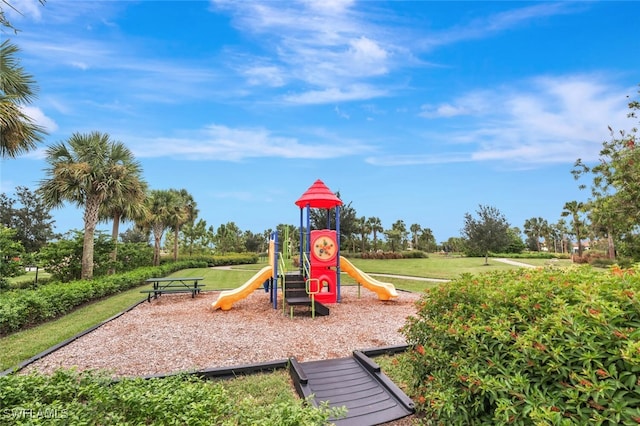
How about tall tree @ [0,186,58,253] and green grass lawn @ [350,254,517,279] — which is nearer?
green grass lawn @ [350,254,517,279]

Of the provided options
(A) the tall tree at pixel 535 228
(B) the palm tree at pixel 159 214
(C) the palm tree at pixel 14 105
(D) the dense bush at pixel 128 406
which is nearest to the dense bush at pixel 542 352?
(D) the dense bush at pixel 128 406

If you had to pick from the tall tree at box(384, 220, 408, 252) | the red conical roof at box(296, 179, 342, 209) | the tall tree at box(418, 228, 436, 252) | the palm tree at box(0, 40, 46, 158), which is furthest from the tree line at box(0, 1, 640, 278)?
the tall tree at box(418, 228, 436, 252)

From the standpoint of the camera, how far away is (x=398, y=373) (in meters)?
4.48

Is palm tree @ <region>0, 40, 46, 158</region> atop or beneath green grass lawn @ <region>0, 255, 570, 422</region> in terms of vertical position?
atop

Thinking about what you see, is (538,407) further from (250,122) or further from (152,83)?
(250,122)

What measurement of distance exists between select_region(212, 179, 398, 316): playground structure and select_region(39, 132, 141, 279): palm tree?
23.2 feet

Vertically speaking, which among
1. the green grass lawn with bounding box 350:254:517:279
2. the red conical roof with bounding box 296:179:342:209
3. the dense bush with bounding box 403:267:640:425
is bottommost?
the green grass lawn with bounding box 350:254:517:279

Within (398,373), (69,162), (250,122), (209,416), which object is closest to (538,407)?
(209,416)

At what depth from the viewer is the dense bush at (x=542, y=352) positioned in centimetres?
154

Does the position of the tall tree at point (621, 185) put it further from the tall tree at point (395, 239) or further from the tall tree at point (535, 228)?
the tall tree at point (535, 228)

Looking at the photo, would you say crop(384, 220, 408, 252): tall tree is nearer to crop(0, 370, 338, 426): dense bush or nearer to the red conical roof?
the red conical roof

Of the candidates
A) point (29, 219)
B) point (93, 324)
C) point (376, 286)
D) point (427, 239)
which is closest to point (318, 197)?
point (376, 286)

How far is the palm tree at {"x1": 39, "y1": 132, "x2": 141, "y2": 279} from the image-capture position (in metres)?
12.2

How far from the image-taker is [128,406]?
2480 millimetres
